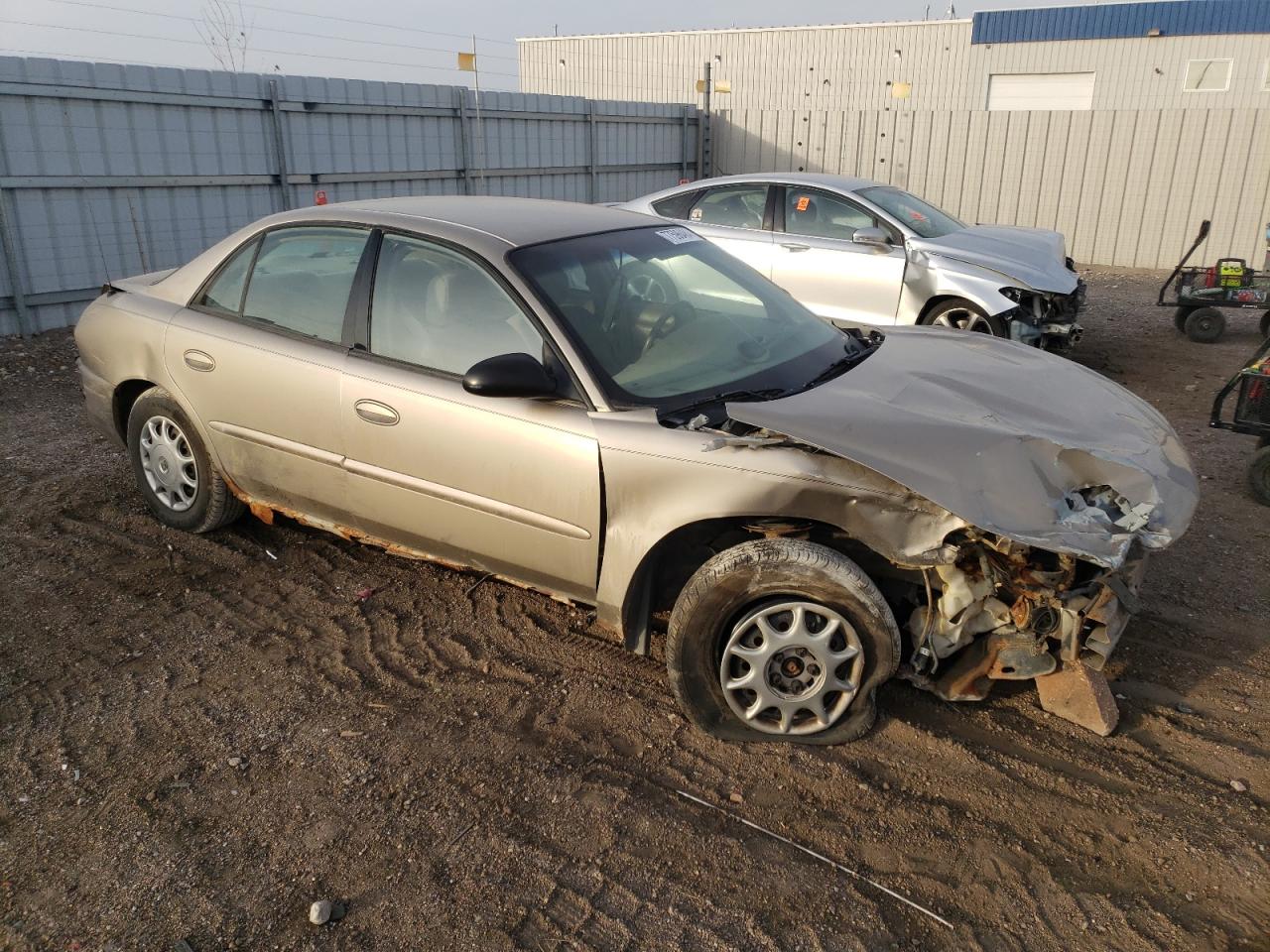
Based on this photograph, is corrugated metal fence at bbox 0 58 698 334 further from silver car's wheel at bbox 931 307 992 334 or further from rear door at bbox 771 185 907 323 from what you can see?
silver car's wheel at bbox 931 307 992 334

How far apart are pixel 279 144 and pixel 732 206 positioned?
17.5 ft

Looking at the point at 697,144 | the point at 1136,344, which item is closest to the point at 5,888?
the point at 1136,344

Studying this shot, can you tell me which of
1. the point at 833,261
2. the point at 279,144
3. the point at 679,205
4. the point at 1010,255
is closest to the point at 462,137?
the point at 279,144

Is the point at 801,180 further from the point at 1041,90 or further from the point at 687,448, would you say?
the point at 1041,90

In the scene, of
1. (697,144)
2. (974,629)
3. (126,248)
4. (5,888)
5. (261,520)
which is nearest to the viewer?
(5,888)

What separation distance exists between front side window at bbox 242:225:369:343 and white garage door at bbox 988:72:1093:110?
23.7m

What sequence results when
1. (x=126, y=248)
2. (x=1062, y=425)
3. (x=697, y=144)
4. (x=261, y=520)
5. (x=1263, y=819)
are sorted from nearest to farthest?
(x=1263, y=819) < (x=1062, y=425) < (x=261, y=520) < (x=126, y=248) < (x=697, y=144)

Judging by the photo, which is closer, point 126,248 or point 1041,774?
point 1041,774

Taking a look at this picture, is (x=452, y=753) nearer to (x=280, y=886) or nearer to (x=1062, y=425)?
(x=280, y=886)

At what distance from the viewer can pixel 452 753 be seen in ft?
10.9

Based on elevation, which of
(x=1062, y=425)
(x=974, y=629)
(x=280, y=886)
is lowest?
(x=280, y=886)

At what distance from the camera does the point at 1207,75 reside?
72.8ft

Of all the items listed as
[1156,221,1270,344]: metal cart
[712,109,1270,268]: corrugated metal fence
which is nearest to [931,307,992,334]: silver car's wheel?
[1156,221,1270,344]: metal cart

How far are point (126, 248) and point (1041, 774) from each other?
9.51 meters
